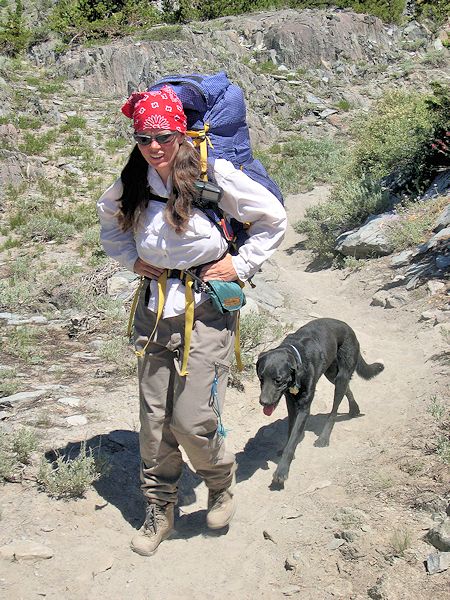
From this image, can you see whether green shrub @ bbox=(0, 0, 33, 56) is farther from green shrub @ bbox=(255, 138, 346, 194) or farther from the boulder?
the boulder

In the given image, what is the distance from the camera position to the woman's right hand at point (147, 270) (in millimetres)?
3115

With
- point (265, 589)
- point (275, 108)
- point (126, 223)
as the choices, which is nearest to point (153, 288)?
point (126, 223)

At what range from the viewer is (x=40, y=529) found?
3336 millimetres

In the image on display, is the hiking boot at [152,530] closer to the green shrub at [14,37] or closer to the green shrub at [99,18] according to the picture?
the green shrub at [14,37]

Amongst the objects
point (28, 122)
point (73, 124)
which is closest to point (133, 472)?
point (28, 122)

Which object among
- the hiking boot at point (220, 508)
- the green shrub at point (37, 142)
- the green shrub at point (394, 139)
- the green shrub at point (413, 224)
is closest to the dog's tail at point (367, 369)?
the hiking boot at point (220, 508)

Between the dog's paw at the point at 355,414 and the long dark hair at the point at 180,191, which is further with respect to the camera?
the dog's paw at the point at 355,414

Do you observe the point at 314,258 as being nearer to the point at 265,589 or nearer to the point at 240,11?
the point at 265,589

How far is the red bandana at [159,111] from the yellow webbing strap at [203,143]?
8 cm

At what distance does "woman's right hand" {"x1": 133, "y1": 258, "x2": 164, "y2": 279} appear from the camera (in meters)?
3.12

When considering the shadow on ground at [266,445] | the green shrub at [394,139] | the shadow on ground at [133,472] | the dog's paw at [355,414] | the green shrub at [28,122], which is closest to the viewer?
the shadow on ground at [133,472]

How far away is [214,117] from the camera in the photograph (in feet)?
9.83

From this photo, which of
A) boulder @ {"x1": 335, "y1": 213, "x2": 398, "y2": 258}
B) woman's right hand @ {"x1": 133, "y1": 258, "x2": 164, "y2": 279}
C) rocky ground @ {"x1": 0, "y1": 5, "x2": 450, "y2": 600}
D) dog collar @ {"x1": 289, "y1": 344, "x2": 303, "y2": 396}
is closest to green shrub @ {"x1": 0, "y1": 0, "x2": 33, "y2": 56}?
rocky ground @ {"x1": 0, "y1": 5, "x2": 450, "y2": 600}

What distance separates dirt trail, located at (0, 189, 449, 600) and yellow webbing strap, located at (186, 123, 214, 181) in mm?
1901
